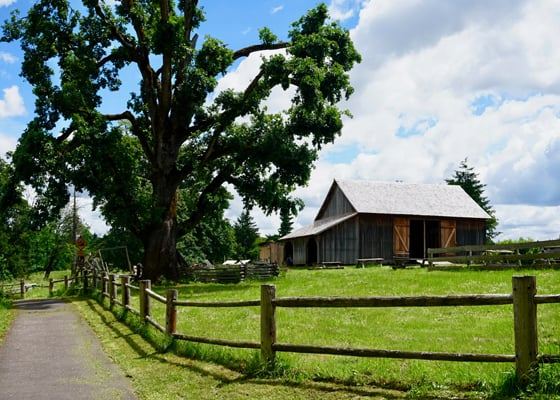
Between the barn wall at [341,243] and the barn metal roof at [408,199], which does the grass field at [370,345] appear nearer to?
the barn wall at [341,243]

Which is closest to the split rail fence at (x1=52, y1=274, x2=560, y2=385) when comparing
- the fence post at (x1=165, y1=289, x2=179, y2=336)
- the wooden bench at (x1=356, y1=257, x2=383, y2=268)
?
the fence post at (x1=165, y1=289, x2=179, y2=336)

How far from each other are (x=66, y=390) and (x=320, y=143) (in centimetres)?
2006

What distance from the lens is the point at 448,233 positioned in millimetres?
41406

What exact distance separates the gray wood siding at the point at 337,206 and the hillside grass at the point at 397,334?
71.3 feet

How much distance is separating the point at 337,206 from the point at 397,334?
105 ft

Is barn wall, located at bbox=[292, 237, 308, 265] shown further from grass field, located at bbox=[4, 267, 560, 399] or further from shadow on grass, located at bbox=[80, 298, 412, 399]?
shadow on grass, located at bbox=[80, 298, 412, 399]

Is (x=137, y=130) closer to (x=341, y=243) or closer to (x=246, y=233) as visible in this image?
(x=341, y=243)

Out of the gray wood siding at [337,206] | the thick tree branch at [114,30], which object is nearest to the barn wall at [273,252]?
the gray wood siding at [337,206]

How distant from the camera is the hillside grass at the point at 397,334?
24.1ft

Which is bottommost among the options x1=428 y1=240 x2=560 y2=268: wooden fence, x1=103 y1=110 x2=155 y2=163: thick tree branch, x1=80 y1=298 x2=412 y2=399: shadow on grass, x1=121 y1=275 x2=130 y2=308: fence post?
x1=80 y1=298 x2=412 y2=399: shadow on grass

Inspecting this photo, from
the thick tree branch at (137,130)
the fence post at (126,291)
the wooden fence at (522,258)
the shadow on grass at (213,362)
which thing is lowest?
the shadow on grass at (213,362)

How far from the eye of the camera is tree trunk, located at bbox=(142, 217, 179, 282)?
89.0ft

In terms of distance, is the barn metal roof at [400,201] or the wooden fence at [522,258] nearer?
the wooden fence at [522,258]

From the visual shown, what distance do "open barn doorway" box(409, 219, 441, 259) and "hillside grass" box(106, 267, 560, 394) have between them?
23416 mm
